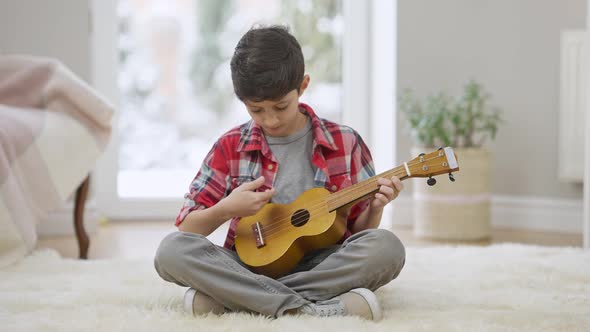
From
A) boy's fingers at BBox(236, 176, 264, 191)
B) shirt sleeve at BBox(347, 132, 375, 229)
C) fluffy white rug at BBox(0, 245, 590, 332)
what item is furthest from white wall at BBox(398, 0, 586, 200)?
boy's fingers at BBox(236, 176, 264, 191)

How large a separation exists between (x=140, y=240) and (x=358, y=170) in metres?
1.42

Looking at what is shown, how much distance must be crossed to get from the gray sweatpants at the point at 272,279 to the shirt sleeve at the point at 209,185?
118 mm

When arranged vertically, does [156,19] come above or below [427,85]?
above

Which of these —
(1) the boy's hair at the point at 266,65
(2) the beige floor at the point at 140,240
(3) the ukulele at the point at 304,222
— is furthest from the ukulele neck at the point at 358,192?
(2) the beige floor at the point at 140,240

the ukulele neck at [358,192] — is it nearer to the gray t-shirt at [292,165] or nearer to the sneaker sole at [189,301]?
the gray t-shirt at [292,165]

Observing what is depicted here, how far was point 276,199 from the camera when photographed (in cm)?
159

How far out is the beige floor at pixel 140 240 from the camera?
2.61m

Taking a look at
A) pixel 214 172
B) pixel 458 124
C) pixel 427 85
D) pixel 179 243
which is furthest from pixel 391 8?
pixel 179 243

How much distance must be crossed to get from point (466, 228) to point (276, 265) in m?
1.47

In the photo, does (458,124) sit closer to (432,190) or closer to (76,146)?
(432,190)

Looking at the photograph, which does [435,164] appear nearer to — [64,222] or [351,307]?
[351,307]

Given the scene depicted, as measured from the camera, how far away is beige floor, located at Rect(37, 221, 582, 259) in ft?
8.57

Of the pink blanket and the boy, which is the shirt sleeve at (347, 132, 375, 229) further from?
the pink blanket

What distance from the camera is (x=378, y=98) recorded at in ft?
11.4
